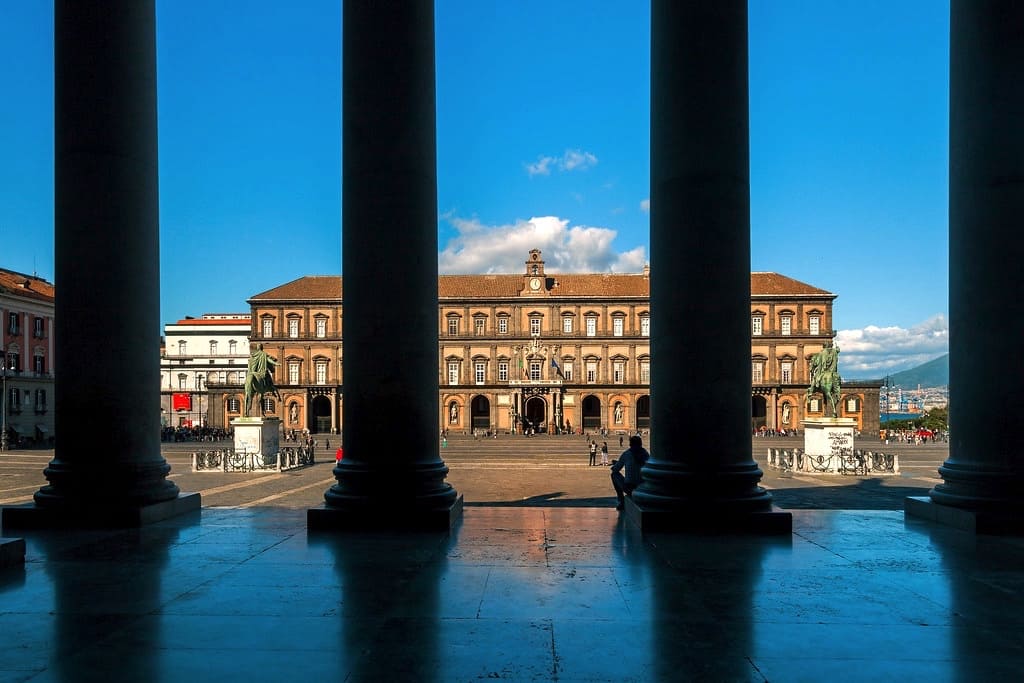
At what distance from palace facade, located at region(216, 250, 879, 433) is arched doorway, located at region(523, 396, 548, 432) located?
0.14 meters

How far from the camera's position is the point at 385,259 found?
31.1 feet

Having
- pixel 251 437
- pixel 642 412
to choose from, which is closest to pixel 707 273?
pixel 251 437

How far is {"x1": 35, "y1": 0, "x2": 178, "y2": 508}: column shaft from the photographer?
9.77m

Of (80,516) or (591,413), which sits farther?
(591,413)

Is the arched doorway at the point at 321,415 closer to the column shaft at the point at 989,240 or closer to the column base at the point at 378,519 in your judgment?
the column base at the point at 378,519

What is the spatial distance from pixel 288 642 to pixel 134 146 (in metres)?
7.68

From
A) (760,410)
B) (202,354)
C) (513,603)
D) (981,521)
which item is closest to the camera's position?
(513,603)

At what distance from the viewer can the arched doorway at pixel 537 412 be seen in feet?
289

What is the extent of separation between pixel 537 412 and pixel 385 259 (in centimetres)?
8054

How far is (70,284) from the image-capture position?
388 inches

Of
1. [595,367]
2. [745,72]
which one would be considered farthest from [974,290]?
[595,367]

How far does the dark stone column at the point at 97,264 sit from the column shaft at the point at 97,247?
0.04 feet

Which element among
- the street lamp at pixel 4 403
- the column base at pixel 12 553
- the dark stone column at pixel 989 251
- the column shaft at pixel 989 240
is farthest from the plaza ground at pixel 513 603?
the street lamp at pixel 4 403

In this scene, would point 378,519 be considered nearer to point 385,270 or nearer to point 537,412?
point 385,270
